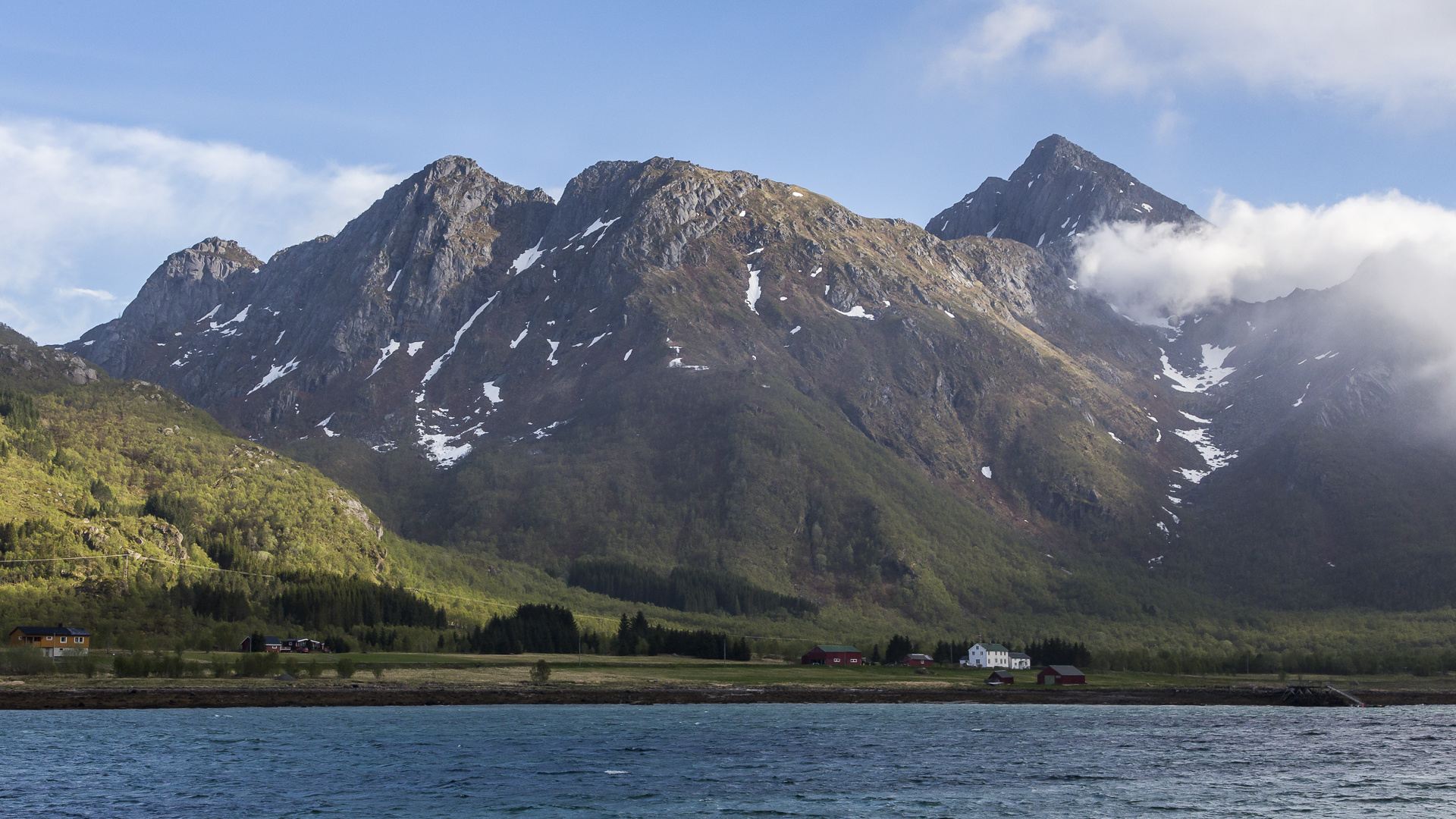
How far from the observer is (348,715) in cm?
11925

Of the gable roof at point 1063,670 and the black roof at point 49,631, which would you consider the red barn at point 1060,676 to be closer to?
the gable roof at point 1063,670

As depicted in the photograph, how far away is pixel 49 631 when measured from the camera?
155 metres

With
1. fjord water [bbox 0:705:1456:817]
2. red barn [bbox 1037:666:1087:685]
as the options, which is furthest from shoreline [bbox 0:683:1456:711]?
red barn [bbox 1037:666:1087:685]

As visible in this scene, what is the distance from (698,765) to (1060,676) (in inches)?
4834

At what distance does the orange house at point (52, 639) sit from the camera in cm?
15262

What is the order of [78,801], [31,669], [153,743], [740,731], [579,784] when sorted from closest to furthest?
[78,801] < [579,784] < [153,743] < [740,731] < [31,669]

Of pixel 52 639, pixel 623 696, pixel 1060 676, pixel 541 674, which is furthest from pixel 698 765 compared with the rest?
pixel 1060 676

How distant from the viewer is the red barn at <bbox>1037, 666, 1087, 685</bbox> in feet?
617

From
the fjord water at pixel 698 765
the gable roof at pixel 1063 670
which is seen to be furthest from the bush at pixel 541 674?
the gable roof at pixel 1063 670

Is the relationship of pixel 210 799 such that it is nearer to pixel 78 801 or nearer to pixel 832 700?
pixel 78 801

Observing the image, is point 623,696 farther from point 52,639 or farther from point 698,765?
point 52,639

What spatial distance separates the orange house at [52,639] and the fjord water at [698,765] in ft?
141

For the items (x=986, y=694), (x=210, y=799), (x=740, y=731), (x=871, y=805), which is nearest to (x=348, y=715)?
(x=740, y=731)

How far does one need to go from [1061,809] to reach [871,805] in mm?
10515
